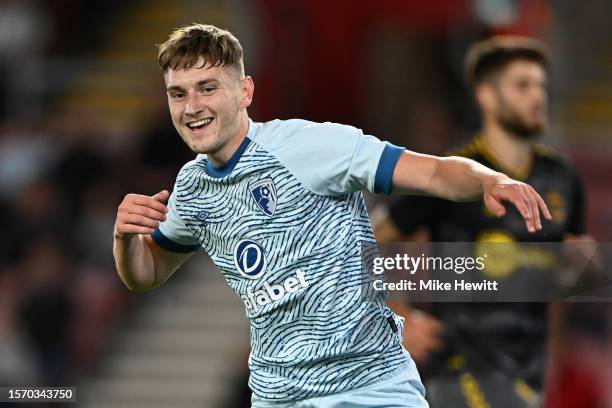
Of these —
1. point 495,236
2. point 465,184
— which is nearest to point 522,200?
point 465,184

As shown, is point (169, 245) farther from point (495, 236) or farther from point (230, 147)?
point (495, 236)

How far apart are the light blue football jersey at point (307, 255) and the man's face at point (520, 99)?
185cm

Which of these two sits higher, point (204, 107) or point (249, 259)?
point (204, 107)

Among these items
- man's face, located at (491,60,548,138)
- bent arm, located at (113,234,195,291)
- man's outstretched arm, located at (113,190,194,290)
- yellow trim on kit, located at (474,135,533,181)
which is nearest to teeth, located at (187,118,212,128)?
man's outstretched arm, located at (113,190,194,290)

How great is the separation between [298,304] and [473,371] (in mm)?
1782

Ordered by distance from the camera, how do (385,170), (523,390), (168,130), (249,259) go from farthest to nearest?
(168,130), (523,390), (249,259), (385,170)

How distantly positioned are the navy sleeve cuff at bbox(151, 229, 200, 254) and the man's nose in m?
0.58

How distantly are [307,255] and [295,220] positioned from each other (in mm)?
112

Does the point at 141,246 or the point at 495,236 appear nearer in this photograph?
the point at 141,246

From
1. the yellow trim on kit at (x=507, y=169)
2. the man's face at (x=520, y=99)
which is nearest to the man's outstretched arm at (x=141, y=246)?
the yellow trim on kit at (x=507, y=169)

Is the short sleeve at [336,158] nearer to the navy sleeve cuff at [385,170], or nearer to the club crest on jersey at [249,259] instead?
the navy sleeve cuff at [385,170]

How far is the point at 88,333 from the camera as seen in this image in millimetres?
9039

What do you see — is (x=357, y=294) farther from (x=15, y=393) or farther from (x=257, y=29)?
(x=257, y=29)

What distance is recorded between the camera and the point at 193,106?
3789 millimetres
